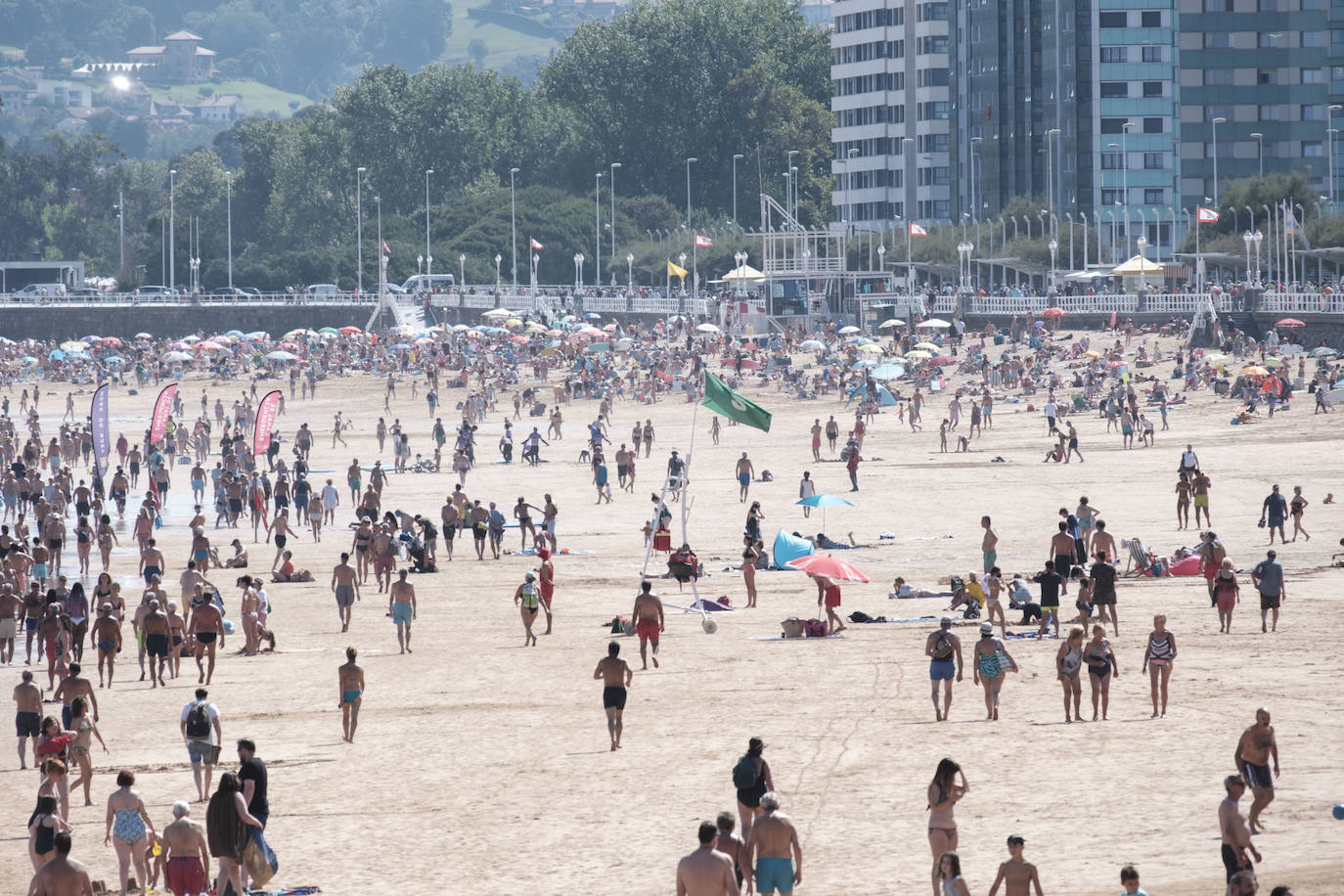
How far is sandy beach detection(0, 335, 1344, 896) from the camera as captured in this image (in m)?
12.9

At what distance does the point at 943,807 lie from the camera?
11836 millimetres

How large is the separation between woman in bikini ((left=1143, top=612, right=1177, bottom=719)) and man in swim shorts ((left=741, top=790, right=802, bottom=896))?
244 inches

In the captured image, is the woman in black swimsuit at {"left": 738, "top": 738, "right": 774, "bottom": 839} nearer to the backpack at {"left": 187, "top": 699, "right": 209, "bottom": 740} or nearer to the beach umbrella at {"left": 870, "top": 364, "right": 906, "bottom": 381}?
the backpack at {"left": 187, "top": 699, "right": 209, "bottom": 740}

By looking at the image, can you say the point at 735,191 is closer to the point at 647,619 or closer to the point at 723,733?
the point at 647,619

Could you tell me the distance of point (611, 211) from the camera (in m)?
105

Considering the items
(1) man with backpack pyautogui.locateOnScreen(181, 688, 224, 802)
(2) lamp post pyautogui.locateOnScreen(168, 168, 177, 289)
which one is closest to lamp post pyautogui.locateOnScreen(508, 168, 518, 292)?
(2) lamp post pyautogui.locateOnScreen(168, 168, 177, 289)

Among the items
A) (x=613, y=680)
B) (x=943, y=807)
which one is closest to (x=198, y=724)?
(x=613, y=680)

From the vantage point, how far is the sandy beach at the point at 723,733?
42.4 feet

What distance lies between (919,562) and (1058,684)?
924 centimetres

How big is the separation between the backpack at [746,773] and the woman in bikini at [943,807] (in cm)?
113

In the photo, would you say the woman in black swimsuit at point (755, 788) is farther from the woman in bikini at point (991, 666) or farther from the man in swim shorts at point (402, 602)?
the man in swim shorts at point (402, 602)

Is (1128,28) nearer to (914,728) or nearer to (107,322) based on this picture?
(107,322)

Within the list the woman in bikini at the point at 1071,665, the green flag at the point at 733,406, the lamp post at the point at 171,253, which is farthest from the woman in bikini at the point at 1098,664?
the lamp post at the point at 171,253

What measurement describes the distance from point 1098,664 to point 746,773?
507 cm
